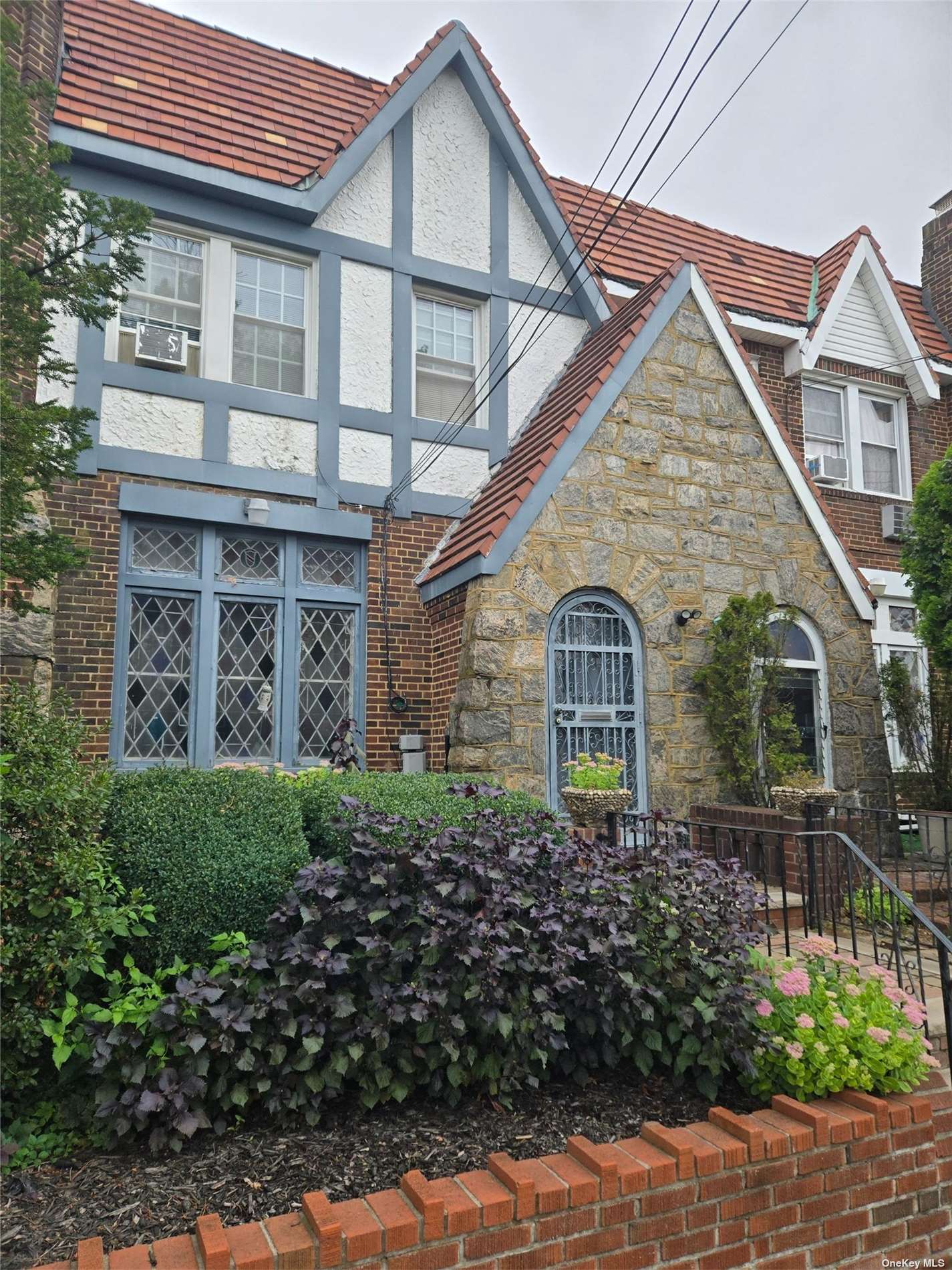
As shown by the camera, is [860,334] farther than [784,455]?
Yes

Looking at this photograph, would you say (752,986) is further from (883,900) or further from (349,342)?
(349,342)

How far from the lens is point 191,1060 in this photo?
3.52 metres

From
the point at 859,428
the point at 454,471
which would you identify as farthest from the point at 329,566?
the point at 859,428

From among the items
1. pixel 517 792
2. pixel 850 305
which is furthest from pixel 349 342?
pixel 850 305

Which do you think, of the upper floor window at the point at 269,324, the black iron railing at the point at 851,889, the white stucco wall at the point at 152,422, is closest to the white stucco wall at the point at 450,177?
the upper floor window at the point at 269,324

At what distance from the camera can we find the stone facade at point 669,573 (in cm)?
791

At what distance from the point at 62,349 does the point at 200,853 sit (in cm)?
581

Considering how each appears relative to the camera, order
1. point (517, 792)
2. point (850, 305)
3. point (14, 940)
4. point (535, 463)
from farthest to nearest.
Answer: point (850, 305), point (535, 463), point (517, 792), point (14, 940)

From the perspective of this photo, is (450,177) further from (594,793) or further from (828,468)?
(594,793)

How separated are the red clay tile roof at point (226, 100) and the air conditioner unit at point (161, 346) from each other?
1.67 m

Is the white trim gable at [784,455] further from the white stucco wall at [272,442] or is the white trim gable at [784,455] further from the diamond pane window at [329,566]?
the diamond pane window at [329,566]

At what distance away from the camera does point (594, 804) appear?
751 cm

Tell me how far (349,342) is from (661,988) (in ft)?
24.6

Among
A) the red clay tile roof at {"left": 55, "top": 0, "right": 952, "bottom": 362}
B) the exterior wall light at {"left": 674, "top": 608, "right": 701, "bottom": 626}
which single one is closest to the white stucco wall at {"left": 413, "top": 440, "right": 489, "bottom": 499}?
the exterior wall light at {"left": 674, "top": 608, "right": 701, "bottom": 626}
